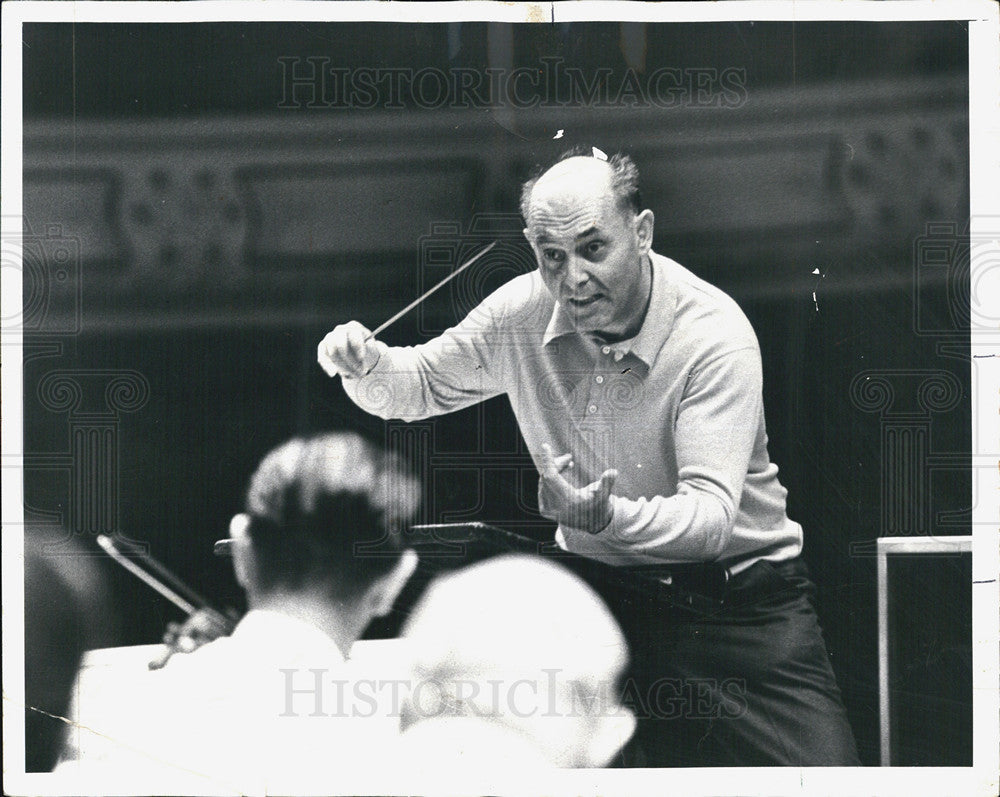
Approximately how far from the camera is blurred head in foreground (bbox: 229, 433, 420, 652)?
2.85m

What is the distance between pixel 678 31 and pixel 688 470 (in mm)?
1311

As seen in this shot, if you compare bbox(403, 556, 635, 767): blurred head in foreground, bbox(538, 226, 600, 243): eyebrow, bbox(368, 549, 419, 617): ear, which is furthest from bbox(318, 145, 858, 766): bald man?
bbox(368, 549, 419, 617): ear

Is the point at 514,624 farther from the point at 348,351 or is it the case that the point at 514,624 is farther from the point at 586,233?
the point at 586,233

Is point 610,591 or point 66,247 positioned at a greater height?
point 66,247

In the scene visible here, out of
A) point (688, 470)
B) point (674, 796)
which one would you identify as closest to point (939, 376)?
point (688, 470)

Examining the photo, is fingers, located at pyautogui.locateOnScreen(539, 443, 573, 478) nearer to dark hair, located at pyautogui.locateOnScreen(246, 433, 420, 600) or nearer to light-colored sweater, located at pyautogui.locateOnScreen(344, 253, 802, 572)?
light-colored sweater, located at pyautogui.locateOnScreen(344, 253, 802, 572)

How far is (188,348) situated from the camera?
2.88 metres

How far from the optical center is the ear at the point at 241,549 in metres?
2.86

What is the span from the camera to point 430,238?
287 centimetres

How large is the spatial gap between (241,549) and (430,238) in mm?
1079

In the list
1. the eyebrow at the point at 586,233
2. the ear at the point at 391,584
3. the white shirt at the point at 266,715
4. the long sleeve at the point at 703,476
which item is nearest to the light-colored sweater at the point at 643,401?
the long sleeve at the point at 703,476

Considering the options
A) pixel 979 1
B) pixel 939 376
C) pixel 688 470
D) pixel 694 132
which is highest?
pixel 979 1

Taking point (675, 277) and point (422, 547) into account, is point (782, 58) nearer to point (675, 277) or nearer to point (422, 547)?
point (675, 277)

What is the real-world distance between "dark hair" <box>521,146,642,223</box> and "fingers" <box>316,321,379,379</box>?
60 cm
